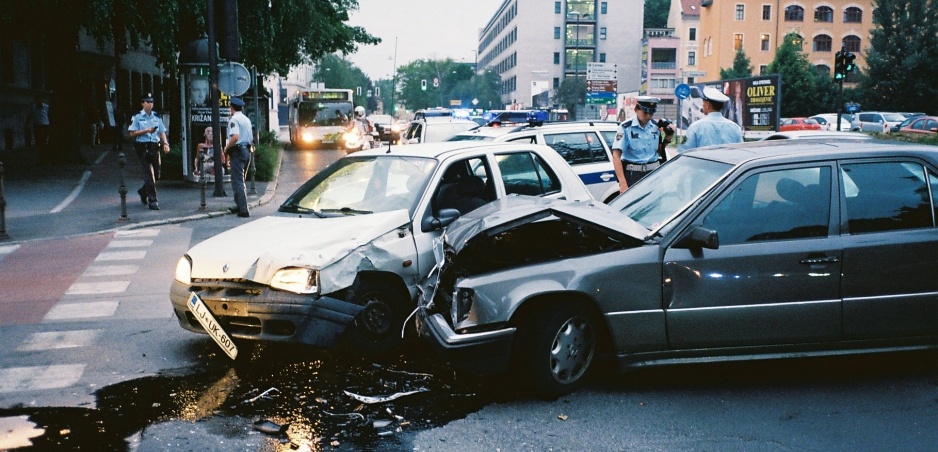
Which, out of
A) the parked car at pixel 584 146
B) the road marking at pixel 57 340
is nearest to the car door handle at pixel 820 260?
the road marking at pixel 57 340

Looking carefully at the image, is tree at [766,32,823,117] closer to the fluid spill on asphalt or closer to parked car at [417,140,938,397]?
parked car at [417,140,938,397]

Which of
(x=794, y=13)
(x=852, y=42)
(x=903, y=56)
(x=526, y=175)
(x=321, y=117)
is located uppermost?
(x=794, y=13)

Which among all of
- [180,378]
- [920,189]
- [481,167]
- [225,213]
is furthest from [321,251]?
[225,213]

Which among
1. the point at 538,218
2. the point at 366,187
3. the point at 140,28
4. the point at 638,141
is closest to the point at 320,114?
the point at 140,28

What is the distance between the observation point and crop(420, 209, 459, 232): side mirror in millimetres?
6605

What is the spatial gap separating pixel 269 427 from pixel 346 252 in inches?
57.9

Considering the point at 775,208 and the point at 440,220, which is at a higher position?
the point at 775,208

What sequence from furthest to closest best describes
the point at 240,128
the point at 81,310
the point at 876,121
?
the point at 876,121 < the point at 240,128 < the point at 81,310

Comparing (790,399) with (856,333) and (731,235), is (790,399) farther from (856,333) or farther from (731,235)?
(731,235)

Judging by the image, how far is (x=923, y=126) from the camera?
3716 centimetres

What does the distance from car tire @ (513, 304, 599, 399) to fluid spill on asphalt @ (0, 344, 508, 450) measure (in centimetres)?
35

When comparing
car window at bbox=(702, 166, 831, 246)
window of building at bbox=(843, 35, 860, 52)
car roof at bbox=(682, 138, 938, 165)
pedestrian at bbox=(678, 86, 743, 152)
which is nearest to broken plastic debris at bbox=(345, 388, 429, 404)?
car window at bbox=(702, 166, 831, 246)

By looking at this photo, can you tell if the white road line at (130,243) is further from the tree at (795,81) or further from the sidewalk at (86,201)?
the tree at (795,81)

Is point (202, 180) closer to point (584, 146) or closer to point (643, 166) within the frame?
point (584, 146)
